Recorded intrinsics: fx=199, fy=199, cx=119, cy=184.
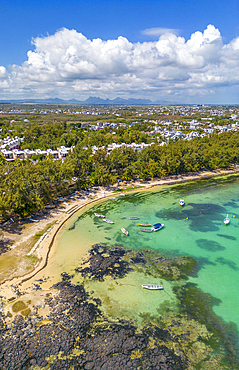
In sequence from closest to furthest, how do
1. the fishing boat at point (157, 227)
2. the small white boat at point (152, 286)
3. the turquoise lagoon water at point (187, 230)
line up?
the small white boat at point (152, 286), the turquoise lagoon water at point (187, 230), the fishing boat at point (157, 227)

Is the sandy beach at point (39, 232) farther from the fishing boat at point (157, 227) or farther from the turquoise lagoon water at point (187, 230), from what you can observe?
the fishing boat at point (157, 227)

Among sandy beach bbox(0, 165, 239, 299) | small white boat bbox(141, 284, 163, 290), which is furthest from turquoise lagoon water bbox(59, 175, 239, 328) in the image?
A: small white boat bbox(141, 284, 163, 290)

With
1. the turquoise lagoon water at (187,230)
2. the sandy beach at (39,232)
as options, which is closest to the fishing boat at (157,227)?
the turquoise lagoon water at (187,230)

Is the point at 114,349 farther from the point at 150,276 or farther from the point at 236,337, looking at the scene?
the point at 236,337

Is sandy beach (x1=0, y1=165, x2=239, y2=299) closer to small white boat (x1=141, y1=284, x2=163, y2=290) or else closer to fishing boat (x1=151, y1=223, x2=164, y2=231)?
small white boat (x1=141, y1=284, x2=163, y2=290)

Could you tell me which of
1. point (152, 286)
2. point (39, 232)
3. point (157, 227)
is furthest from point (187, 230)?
point (39, 232)
